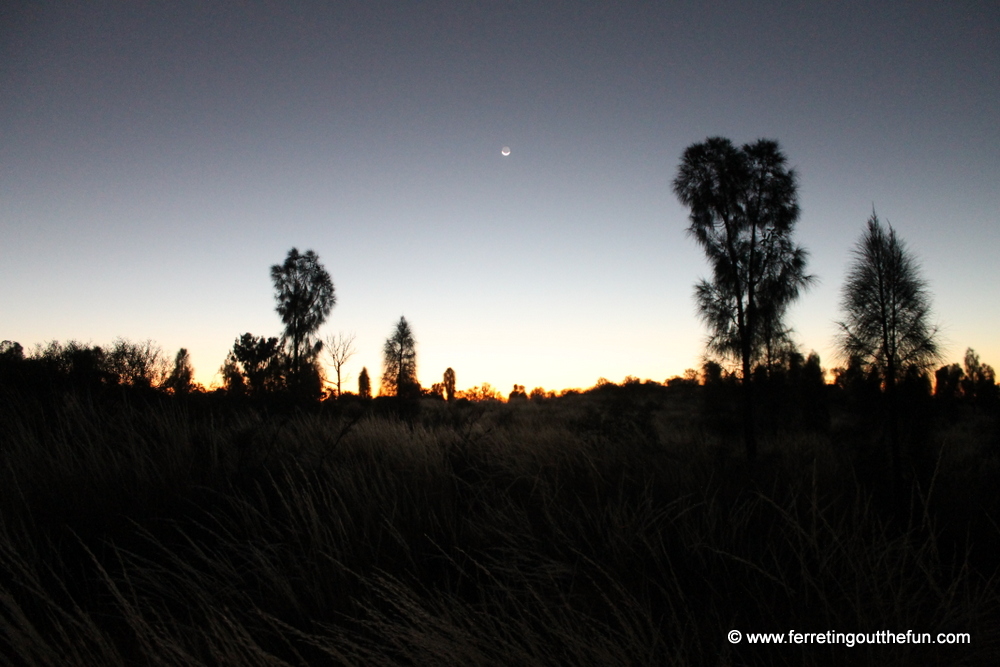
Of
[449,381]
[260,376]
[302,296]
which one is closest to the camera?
[260,376]

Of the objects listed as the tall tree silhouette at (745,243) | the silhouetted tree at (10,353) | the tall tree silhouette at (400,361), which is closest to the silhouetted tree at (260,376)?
the silhouetted tree at (10,353)

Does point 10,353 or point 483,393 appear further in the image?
point 483,393

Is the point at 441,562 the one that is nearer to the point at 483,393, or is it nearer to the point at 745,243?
the point at 745,243

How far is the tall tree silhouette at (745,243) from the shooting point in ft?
44.0

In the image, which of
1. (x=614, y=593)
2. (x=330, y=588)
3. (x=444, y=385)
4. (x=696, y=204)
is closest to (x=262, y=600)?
(x=330, y=588)

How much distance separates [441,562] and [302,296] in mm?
31722

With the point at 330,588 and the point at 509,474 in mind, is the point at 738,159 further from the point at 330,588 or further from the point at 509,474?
the point at 330,588

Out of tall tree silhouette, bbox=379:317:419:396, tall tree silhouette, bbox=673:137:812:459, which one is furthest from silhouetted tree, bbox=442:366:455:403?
tall tree silhouette, bbox=673:137:812:459

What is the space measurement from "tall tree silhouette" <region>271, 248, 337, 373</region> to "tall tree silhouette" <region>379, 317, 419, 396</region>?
6.68 m

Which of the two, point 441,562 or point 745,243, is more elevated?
point 745,243

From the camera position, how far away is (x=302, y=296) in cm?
3136

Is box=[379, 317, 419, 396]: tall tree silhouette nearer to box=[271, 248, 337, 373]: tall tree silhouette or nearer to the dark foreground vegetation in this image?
box=[271, 248, 337, 373]: tall tree silhouette

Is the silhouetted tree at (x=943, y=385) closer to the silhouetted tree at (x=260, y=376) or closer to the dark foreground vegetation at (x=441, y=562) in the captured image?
the dark foreground vegetation at (x=441, y=562)

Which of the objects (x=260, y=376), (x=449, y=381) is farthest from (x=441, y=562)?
(x=449, y=381)
